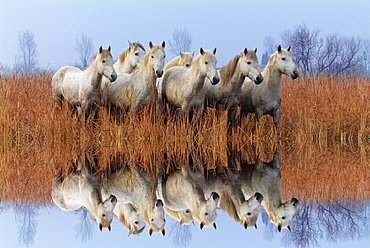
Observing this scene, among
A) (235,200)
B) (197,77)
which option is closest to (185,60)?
(197,77)

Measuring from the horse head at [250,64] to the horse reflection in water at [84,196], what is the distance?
13.4ft

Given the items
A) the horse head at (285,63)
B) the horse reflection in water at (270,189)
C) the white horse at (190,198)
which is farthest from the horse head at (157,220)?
the horse head at (285,63)

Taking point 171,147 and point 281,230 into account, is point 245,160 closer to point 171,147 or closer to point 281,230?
point 171,147

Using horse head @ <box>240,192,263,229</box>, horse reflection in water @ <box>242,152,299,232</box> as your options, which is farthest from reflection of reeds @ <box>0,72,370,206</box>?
horse head @ <box>240,192,263,229</box>

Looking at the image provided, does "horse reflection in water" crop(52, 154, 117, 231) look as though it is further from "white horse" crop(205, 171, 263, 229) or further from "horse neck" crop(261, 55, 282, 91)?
"horse neck" crop(261, 55, 282, 91)

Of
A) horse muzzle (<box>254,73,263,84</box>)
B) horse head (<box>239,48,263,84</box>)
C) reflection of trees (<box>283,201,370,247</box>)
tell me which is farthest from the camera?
horse head (<box>239,48,263,84</box>)

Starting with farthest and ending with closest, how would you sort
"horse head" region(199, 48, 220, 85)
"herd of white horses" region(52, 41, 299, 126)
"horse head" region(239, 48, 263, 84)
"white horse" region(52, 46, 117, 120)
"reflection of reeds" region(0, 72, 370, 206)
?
"white horse" region(52, 46, 117, 120) → "herd of white horses" region(52, 41, 299, 126) → "horse head" region(239, 48, 263, 84) → "horse head" region(199, 48, 220, 85) → "reflection of reeds" region(0, 72, 370, 206)

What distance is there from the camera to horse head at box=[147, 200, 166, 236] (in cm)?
324

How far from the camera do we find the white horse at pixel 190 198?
10.9ft

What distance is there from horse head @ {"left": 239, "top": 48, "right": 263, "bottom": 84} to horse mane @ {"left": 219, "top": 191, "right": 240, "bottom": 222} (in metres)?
4.69

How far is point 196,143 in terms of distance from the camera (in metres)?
8.33

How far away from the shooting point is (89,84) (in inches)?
355

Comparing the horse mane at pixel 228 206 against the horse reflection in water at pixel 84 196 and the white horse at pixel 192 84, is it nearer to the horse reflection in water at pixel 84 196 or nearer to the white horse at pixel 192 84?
the horse reflection in water at pixel 84 196

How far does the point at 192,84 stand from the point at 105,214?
17.3 feet
